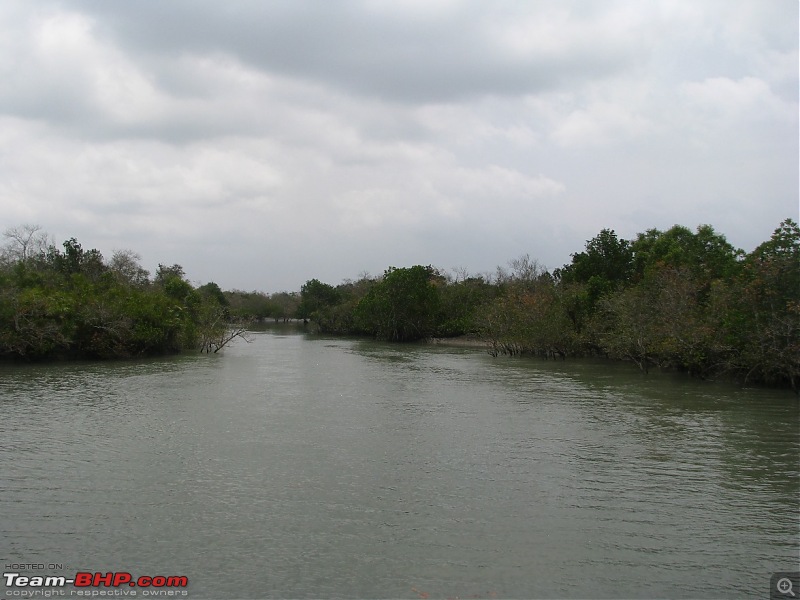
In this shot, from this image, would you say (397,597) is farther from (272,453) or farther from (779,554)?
(272,453)

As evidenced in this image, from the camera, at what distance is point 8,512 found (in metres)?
10.2

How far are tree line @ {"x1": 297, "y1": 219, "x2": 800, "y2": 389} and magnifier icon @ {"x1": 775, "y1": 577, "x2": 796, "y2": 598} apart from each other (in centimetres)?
1891

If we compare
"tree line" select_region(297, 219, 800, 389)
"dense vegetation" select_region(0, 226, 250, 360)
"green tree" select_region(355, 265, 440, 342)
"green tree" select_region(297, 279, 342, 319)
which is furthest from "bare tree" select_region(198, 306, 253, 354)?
"green tree" select_region(297, 279, 342, 319)

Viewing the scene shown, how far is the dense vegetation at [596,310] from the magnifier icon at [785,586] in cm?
1864

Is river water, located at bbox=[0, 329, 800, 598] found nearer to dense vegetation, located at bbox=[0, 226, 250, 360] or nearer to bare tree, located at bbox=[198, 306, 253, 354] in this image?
dense vegetation, located at bbox=[0, 226, 250, 360]

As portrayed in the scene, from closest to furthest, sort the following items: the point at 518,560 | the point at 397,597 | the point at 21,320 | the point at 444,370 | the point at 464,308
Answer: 1. the point at 397,597
2. the point at 518,560
3. the point at 21,320
4. the point at 444,370
5. the point at 464,308

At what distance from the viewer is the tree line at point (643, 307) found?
2525 centimetres

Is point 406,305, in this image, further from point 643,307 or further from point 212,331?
point 643,307

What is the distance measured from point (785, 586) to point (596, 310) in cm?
3657

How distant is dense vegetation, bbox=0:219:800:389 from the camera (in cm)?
2550

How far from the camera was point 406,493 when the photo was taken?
38.2ft

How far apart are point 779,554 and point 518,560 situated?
3.79 m

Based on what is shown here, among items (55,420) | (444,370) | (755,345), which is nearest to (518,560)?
(55,420)

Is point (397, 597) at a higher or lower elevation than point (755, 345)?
lower
